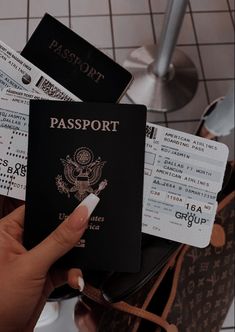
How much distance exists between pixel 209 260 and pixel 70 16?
94 cm

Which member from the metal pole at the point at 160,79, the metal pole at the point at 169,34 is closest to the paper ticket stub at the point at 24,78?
the metal pole at the point at 169,34

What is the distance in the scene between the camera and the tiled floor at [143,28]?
4.11ft

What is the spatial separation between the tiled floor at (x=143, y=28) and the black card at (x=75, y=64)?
49cm

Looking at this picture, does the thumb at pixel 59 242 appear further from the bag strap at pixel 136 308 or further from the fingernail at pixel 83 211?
the bag strap at pixel 136 308

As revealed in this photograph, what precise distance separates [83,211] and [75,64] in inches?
13.5

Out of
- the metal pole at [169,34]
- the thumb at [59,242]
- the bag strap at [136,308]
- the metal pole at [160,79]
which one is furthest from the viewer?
the metal pole at [160,79]

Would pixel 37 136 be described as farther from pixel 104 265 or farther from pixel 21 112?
pixel 104 265

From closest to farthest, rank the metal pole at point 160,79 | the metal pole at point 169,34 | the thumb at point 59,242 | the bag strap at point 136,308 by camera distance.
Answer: the thumb at point 59,242 → the bag strap at point 136,308 → the metal pole at point 169,34 → the metal pole at point 160,79

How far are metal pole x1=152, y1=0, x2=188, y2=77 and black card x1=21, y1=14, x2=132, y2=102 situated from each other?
0.33m

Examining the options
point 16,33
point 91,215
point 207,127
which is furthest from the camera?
point 16,33

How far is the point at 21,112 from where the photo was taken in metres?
0.60

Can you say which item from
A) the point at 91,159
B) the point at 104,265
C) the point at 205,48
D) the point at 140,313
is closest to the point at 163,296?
the point at 140,313

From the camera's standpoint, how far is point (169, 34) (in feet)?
3.44

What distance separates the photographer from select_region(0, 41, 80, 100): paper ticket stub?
2.09 ft
